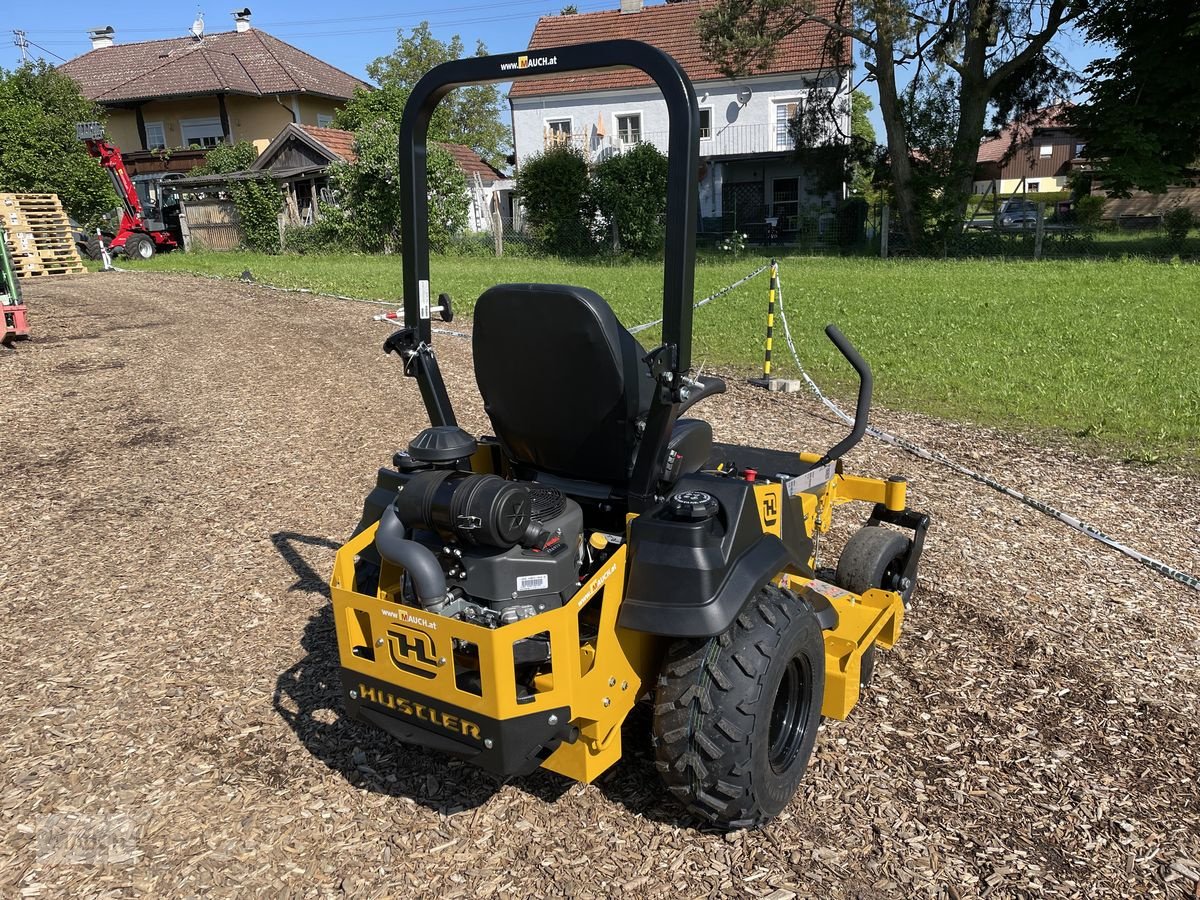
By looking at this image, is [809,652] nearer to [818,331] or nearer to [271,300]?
[818,331]

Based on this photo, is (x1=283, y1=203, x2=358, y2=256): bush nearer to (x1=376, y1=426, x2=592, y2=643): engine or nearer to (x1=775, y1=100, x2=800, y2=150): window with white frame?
(x1=775, y1=100, x2=800, y2=150): window with white frame

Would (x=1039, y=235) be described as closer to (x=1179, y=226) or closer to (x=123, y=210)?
(x=1179, y=226)

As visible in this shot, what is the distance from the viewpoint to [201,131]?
39.3 metres

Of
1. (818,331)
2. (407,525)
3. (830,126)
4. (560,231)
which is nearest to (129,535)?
(407,525)

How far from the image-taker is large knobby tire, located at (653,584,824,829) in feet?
8.78

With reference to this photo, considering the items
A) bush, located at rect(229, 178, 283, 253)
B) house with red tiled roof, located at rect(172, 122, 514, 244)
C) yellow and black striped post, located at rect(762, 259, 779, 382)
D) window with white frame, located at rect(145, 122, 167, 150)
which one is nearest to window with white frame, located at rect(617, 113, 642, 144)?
house with red tiled roof, located at rect(172, 122, 514, 244)

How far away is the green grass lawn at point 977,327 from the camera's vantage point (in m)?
7.93

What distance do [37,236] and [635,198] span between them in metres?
13.9

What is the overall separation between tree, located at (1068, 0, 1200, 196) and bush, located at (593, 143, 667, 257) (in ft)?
35.6

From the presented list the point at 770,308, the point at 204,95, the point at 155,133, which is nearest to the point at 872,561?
the point at 770,308

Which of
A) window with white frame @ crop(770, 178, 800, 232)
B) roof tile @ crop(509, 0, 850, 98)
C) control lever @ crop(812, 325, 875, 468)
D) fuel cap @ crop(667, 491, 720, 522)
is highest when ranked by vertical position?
roof tile @ crop(509, 0, 850, 98)

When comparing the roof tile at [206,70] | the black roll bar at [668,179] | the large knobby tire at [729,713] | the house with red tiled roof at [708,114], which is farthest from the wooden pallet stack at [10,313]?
the roof tile at [206,70]

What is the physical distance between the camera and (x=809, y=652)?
2.99 m

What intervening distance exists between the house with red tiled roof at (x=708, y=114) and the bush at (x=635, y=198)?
8158 millimetres
